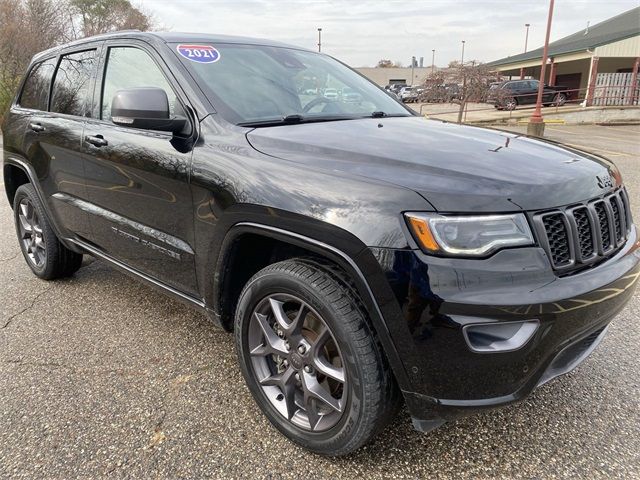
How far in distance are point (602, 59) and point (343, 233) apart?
112 ft

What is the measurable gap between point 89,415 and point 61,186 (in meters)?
1.82

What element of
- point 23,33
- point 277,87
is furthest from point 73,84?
point 23,33

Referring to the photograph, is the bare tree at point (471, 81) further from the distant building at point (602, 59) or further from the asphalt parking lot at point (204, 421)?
the asphalt parking lot at point (204, 421)

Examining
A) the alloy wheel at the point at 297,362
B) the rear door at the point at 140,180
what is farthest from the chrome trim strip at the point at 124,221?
the alloy wheel at the point at 297,362

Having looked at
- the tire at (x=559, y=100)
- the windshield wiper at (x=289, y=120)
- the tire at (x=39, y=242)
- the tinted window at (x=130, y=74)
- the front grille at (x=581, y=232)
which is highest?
the tinted window at (x=130, y=74)

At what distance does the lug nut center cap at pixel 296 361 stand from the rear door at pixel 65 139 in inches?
76.9

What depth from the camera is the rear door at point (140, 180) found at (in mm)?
Answer: 2539

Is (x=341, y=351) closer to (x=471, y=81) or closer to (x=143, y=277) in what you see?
(x=143, y=277)

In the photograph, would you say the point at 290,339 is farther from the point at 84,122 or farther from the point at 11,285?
the point at 11,285

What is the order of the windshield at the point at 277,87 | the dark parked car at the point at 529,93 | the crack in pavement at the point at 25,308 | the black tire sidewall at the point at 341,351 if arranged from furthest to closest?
the dark parked car at the point at 529,93 < the crack in pavement at the point at 25,308 < the windshield at the point at 277,87 < the black tire sidewall at the point at 341,351

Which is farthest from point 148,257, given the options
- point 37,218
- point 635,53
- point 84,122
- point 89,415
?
point 635,53

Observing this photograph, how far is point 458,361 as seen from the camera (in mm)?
1707

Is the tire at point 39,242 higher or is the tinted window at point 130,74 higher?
the tinted window at point 130,74

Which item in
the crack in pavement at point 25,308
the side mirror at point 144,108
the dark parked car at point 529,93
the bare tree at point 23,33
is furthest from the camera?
the dark parked car at point 529,93
